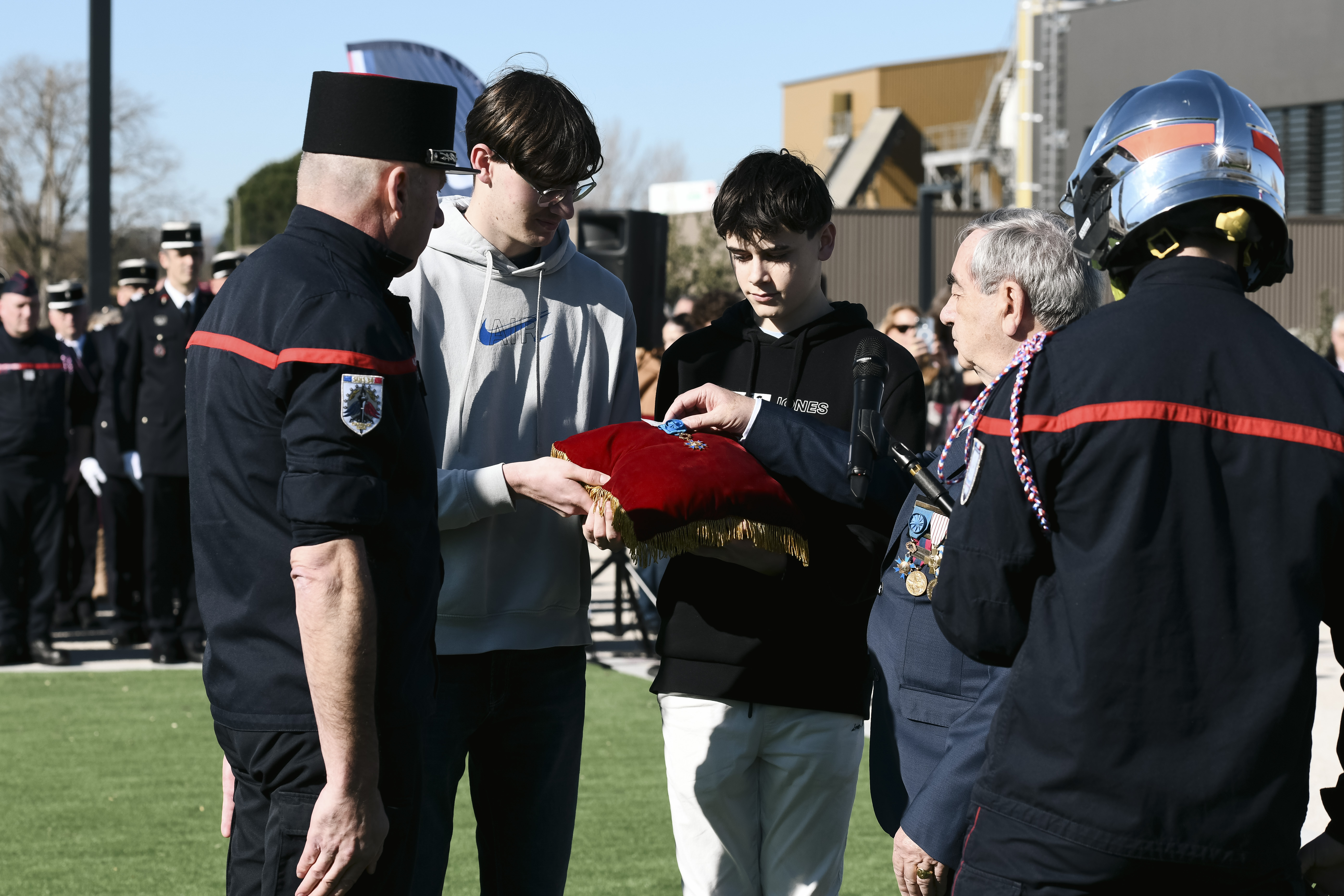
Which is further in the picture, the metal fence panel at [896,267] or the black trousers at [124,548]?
the metal fence panel at [896,267]

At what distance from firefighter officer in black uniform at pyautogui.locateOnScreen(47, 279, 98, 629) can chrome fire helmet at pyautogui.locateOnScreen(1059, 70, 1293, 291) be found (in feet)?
30.0

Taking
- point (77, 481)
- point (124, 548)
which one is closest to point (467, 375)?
point (124, 548)

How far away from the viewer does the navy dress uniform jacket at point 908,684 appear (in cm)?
240

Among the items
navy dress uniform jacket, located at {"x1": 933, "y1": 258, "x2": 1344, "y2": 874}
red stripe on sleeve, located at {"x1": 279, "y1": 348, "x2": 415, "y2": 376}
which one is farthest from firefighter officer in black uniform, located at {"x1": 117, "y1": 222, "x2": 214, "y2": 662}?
navy dress uniform jacket, located at {"x1": 933, "y1": 258, "x2": 1344, "y2": 874}

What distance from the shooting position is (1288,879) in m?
1.91

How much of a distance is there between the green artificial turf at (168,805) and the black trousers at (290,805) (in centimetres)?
77

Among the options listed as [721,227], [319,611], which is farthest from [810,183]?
[319,611]

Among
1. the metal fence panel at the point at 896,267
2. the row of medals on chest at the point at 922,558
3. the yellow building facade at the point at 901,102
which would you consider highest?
the yellow building facade at the point at 901,102

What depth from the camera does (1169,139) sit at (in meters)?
1.99

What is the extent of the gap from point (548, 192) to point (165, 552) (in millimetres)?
6741

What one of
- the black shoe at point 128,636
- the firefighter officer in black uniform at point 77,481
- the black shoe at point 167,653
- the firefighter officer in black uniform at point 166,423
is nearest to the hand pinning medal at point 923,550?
the firefighter officer in black uniform at point 166,423

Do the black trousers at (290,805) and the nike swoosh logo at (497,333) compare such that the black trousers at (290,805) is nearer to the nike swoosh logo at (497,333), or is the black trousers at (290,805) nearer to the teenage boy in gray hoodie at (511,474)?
the teenage boy in gray hoodie at (511,474)

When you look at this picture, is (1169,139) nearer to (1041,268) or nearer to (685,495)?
(1041,268)

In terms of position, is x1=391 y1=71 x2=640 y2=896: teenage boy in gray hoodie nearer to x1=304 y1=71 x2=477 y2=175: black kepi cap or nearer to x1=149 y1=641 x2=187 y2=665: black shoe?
x1=304 y1=71 x2=477 y2=175: black kepi cap
